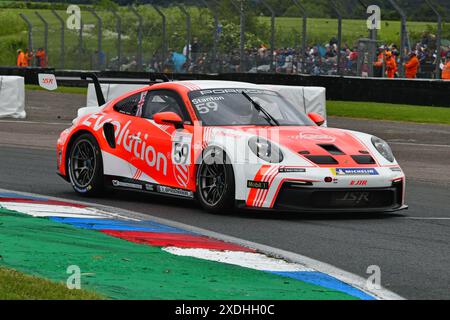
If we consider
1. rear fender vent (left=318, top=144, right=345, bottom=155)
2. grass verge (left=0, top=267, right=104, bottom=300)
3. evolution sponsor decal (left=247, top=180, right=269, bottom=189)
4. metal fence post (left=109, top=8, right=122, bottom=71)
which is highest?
metal fence post (left=109, top=8, right=122, bottom=71)

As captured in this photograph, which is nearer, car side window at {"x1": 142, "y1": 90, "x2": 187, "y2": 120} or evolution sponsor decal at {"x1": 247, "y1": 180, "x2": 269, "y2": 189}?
evolution sponsor decal at {"x1": 247, "y1": 180, "x2": 269, "y2": 189}

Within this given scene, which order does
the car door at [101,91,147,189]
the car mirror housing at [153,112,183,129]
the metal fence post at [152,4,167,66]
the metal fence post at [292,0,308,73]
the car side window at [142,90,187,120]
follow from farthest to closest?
the metal fence post at [152,4,167,66] < the metal fence post at [292,0,308,73] < the car door at [101,91,147,189] < the car side window at [142,90,187,120] < the car mirror housing at [153,112,183,129]

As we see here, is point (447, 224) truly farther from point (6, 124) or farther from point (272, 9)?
point (272, 9)

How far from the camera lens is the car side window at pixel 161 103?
1177 centimetres

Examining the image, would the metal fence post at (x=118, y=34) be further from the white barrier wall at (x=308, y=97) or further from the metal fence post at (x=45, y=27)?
the white barrier wall at (x=308, y=97)

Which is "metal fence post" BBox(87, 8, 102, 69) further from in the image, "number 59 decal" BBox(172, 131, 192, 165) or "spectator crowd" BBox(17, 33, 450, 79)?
"number 59 decal" BBox(172, 131, 192, 165)

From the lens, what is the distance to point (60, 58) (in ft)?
140

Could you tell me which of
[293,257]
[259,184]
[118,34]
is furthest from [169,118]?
[118,34]

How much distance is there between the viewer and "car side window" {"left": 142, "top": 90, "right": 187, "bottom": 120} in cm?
1177

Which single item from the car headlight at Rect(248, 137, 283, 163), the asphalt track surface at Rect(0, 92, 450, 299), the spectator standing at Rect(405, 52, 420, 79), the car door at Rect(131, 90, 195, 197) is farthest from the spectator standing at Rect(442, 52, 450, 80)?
the car headlight at Rect(248, 137, 283, 163)

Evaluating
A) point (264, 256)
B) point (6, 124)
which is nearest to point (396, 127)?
point (6, 124)

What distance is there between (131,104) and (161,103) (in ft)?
1.44

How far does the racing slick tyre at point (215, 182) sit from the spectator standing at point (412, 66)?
705 inches

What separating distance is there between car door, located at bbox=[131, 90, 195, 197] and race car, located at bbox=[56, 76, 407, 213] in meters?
0.01
